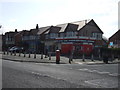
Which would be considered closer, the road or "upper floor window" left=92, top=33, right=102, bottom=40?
the road

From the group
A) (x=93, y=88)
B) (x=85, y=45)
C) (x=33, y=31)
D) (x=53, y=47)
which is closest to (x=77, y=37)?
(x=85, y=45)

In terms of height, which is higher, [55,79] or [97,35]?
[97,35]

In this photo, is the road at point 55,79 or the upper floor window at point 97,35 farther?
the upper floor window at point 97,35

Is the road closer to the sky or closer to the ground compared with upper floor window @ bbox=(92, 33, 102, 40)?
closer to the ground

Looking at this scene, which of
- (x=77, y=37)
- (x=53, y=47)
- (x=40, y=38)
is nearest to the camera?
(x=77, y=37)

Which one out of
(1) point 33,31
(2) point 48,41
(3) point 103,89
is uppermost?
(1) point 33,31

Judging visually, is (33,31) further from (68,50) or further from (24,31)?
(68,50)

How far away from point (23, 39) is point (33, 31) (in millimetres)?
6106

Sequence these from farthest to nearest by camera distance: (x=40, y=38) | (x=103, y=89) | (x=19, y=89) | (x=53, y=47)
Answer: (x=40, y=38) < (x=53, y=47) < (x=103, y=89) < (x=19, y=89)

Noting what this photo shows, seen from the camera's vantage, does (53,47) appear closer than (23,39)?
Yes

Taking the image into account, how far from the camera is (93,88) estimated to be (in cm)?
755

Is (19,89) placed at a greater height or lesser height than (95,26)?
lesser

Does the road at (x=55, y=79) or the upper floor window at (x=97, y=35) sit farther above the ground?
the upper floor window at (x=97, y=35)

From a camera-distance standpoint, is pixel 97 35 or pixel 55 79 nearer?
pixel 55 79
